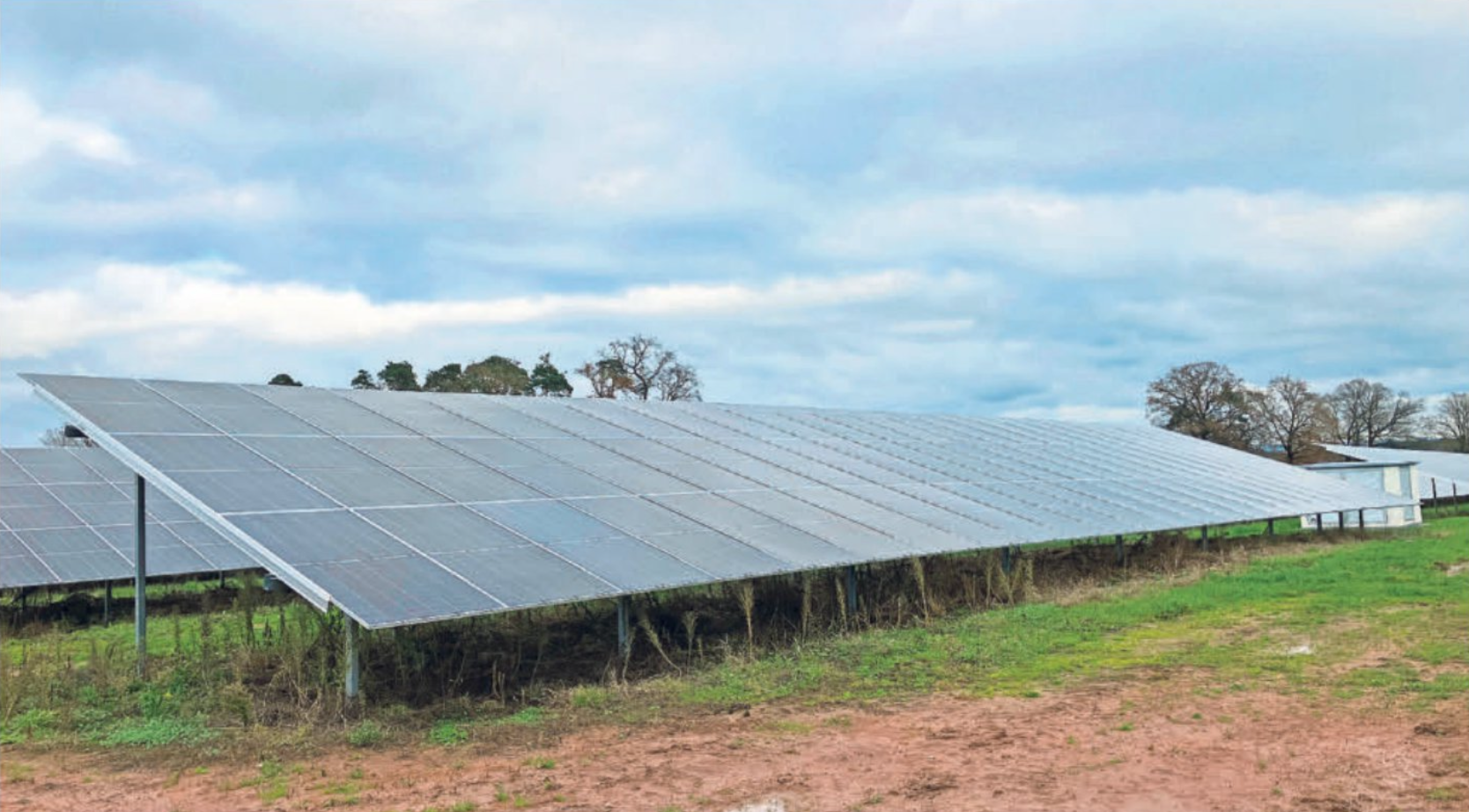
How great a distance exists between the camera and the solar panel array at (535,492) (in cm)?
1104

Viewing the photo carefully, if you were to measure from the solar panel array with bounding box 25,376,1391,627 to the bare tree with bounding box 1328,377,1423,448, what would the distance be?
2919 inches

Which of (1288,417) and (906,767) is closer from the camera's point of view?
(906,767)

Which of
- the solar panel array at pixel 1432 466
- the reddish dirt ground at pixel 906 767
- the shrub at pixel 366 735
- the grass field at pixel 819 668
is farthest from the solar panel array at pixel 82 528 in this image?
the solar panel array at pixel 1432 466

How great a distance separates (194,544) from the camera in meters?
22.8

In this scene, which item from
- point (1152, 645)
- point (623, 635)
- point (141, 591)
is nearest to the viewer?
point (623, 635)

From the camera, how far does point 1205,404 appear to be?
244ft

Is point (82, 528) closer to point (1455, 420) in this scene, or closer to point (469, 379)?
point (469, 379)

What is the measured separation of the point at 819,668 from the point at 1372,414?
92.2m

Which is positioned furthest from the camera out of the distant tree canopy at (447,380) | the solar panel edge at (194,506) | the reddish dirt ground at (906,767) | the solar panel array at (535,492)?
the distant tree canopy at (447,380)

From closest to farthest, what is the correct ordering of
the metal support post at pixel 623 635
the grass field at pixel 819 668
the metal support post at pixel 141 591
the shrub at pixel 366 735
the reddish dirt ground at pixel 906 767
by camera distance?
the reddish dirt ground at pixel 906 767 → the shrub at pixel 366 735 → the grass field at pixel 819 668 → the metal support post at pixel 623 635 → the metal support post at pixel 141 591

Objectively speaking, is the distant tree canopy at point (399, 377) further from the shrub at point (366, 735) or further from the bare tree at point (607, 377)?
the shrub at point (366, 735)

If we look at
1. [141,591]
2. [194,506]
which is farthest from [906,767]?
[141,591]

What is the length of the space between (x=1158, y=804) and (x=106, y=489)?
2431 cm

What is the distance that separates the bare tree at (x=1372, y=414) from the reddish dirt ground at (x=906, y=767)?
297 feet
